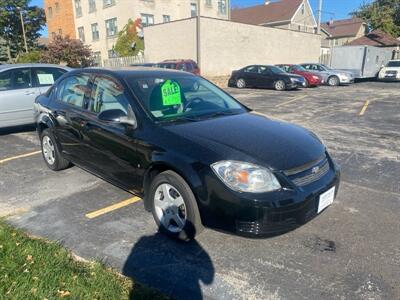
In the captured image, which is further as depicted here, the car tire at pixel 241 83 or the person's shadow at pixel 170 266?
the car tire at pixel 241 83

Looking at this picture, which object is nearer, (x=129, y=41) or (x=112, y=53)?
(x=129, y=41)

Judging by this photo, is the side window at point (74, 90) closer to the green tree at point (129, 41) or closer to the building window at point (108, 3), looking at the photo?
the green tree at point (129, 41)

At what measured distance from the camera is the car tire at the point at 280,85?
1819 centimetres

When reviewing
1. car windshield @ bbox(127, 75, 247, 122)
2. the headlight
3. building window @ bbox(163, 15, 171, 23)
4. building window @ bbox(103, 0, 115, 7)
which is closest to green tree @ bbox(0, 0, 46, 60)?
building window @ bbox(103, 0, 115, 7)

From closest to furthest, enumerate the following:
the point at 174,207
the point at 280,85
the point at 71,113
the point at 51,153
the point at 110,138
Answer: the point at 174,207 < the point at 110,138 < the point at 71,113 < the point at 51,153 < the point at 280,85

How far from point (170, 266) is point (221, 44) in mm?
22269

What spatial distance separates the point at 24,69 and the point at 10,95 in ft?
2.29

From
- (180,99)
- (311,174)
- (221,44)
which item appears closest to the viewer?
(311,174)

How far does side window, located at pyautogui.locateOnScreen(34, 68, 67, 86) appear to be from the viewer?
300 inches

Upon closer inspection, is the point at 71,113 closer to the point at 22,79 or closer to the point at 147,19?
the point at 22,79

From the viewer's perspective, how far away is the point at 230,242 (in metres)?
3.31

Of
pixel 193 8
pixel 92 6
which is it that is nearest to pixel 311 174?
pixel 193 8

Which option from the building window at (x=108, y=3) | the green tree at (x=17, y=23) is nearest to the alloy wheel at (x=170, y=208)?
the building window at (x=108, y=3)

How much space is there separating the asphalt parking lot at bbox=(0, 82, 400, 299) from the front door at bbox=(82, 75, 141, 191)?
465 mm
